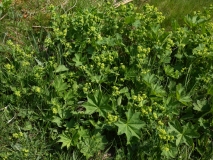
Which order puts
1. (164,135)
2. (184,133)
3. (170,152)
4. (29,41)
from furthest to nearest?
(29,41)
(184,133)
(170,152)
(164,135)

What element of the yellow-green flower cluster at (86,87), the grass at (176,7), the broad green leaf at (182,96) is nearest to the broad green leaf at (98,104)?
the yellow-green flower cluster at (86,87)

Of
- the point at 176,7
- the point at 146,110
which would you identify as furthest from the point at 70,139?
the point at 176,7

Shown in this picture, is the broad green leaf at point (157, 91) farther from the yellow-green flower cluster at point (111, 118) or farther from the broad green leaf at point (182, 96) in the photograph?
the yellow-green flower cluster at point (111, 118)

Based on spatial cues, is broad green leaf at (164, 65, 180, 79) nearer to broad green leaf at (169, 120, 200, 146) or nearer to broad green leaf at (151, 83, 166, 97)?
broad green leaf at (151, 83, 166, 97)

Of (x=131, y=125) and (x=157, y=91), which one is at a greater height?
(x=157, y=91)

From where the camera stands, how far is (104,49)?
3354mm

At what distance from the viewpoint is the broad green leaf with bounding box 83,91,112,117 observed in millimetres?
2971

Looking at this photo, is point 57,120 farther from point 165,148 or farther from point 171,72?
point 171,72

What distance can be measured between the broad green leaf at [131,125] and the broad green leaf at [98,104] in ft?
0.50

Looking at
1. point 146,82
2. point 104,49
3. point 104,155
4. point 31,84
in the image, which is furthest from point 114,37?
point 104,155

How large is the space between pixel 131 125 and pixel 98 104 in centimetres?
34

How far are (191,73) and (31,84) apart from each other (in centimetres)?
159

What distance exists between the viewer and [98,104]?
3010mm

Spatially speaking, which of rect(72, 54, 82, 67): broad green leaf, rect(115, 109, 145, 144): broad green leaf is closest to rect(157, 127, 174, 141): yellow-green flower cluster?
rect(115, 109, 145, 144): broad green leaf
